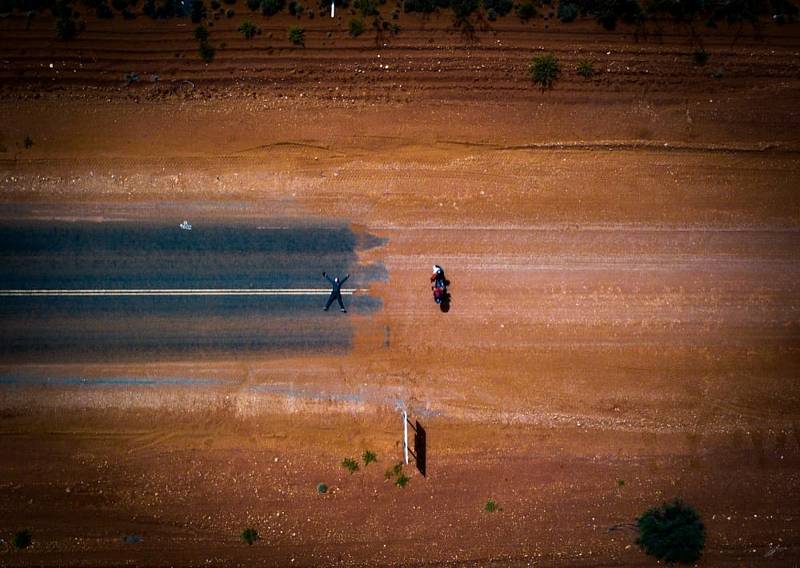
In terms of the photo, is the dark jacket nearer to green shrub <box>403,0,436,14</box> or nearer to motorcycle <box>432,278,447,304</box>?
motorcycle <box>432,278,447,304</box>

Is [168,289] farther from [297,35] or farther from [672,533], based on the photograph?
[672,533]

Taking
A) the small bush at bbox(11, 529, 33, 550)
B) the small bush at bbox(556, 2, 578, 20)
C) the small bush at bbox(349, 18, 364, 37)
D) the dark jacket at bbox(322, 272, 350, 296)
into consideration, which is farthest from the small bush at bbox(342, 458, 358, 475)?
the small bush at bbox(556, 2, 578, 20)

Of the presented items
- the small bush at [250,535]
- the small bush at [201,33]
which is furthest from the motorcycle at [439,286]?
the small bush at [201,33]

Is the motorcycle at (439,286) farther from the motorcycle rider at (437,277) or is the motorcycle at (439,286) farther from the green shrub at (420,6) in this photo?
the green shrub at (420,6)

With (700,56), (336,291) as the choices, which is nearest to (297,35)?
(336,291)

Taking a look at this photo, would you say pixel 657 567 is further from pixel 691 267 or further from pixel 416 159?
pixel 416 159

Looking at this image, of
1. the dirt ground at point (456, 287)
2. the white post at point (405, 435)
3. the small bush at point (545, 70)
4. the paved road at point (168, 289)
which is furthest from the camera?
the small bush at point (545, 70)
